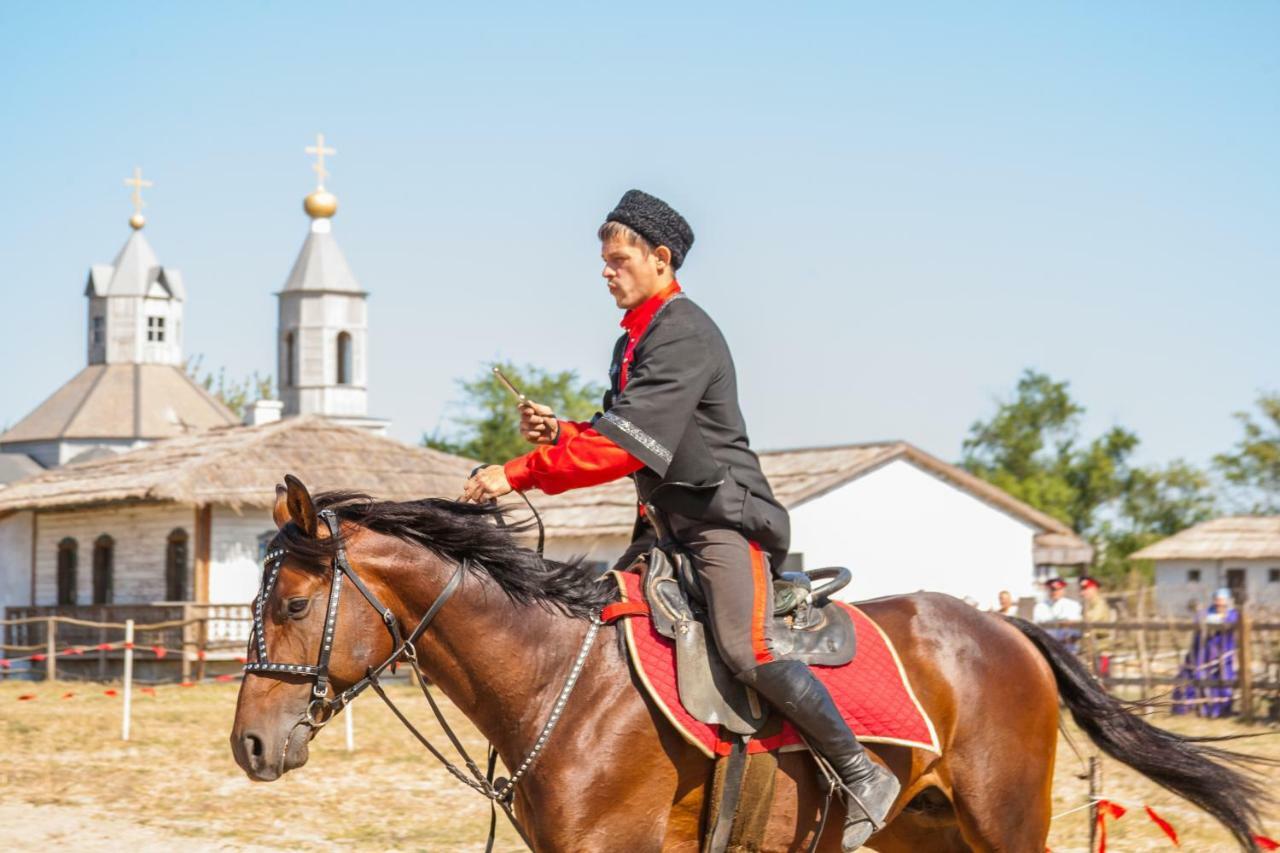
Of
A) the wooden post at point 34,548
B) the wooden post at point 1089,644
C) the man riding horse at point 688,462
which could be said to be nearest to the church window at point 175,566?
the wooden post at point 34,548

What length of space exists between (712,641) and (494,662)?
0.70 m

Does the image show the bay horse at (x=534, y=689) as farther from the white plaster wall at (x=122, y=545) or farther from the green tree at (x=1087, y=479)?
the green tree at (x=1087, y=479)

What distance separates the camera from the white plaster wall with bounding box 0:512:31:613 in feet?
111

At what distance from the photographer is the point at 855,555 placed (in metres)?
30.3

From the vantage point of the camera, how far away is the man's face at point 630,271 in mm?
5031

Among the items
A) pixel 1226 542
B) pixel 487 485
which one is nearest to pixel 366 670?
pixel 487 485

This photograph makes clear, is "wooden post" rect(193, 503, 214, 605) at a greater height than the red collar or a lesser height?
lesser

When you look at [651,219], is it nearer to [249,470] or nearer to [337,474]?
[249,470]

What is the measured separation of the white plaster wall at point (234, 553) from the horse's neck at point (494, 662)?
24.5 metres

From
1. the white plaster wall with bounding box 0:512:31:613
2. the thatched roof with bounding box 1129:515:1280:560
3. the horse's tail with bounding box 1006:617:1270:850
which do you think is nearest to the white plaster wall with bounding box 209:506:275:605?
the white plaster wall with bounding box 0:512:31:613

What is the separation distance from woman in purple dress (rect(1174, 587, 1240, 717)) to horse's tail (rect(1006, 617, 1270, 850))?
1132 centimetres

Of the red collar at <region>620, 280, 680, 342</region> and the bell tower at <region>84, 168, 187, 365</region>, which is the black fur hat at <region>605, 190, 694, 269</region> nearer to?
the red collar at <region>620, 280, 680, 342</region>

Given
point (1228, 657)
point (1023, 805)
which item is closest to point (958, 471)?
point (1228, 657)

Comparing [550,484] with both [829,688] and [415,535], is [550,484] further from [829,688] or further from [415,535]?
[829,688]
